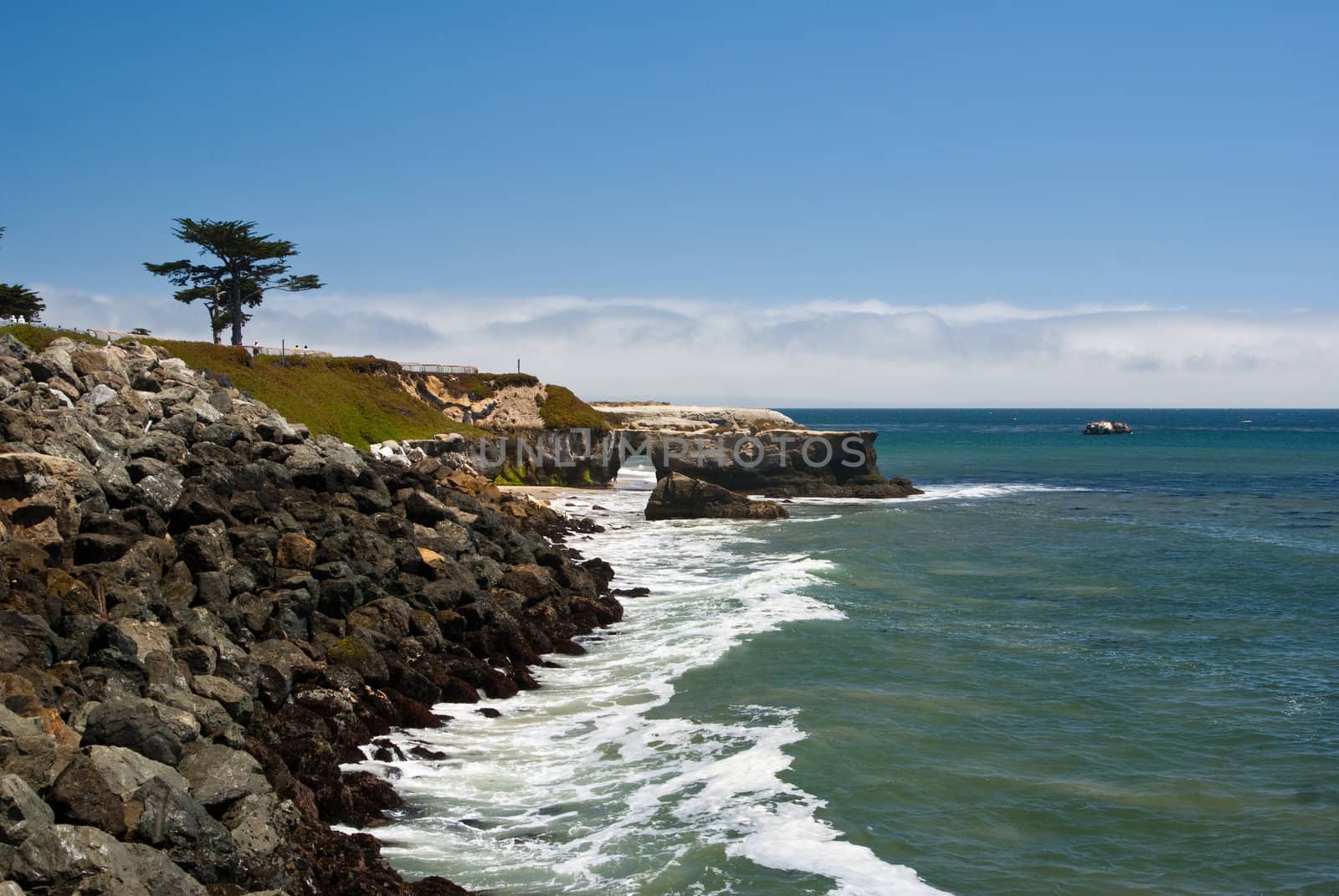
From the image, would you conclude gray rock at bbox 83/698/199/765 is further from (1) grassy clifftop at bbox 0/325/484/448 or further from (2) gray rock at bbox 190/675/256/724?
A: (1) grassy clifftop at bbox 0/325/484/448

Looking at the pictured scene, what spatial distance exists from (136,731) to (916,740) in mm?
12315

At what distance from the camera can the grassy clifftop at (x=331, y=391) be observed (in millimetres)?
52719

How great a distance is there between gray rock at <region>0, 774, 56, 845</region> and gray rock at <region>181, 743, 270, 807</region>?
85.7 inches

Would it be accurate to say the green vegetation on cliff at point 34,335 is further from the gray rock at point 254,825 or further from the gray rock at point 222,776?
the gray rock at point 254,825

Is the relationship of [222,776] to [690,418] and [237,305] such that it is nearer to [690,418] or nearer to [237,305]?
[237,305]

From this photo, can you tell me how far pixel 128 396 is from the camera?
101 ft

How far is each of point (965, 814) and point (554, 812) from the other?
6.04m

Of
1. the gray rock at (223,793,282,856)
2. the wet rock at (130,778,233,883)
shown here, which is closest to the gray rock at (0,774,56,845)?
the wet rock at (130,778,233,883)

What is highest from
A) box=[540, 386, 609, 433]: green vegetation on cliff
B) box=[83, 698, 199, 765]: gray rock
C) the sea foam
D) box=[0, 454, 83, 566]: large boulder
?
box=[540, 386, 609, 433]: green vegetation on cliff

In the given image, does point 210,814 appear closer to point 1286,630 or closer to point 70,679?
point 70,679

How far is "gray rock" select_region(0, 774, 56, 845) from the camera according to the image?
1025 centimetres

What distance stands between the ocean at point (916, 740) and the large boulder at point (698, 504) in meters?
14.8

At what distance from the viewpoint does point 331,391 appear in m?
59.3

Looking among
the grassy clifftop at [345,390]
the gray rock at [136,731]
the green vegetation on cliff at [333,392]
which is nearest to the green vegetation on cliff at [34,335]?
the grassy clifftop at [345,390]
